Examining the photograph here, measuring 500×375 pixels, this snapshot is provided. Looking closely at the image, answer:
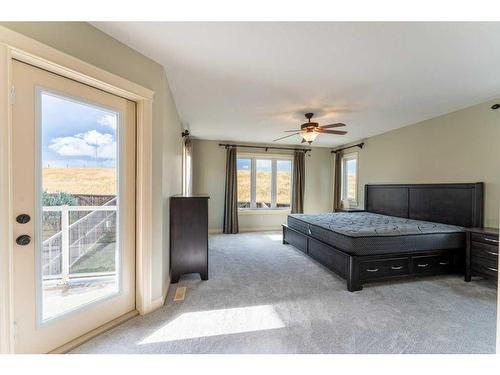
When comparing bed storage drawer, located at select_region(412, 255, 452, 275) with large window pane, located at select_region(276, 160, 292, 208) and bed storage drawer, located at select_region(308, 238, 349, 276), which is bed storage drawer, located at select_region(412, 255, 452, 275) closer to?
bed storage drawer, located at select_region(308, 238, 349, 276)

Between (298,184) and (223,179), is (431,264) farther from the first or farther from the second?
(223,179)

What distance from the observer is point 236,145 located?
5.90 meters

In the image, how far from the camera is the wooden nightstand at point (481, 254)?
2646 mm

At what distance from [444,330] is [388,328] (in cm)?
46

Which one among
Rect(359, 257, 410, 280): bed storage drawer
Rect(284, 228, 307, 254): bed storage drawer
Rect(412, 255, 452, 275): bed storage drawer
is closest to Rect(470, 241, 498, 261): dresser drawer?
Rect(412, 255, 452, 275): bed storage drawer

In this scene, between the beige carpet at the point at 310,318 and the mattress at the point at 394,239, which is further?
the mattress at the point at 394,239

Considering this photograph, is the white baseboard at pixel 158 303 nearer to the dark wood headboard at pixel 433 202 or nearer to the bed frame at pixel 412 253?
the bed frame at pixel 412 253

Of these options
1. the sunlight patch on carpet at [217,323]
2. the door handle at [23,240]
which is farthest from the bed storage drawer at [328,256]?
the door handle at [23,240]

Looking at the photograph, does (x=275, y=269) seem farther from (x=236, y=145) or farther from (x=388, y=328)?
(x=236, y=145)

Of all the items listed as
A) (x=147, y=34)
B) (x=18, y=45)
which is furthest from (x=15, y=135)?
(x=147, y=34)

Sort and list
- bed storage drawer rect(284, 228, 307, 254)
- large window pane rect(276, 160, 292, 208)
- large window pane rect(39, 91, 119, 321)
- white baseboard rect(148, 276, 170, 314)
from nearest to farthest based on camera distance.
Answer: large window pane rect(39, 91, 119, 321), white baseboard rect(148, 276, 170, 314), bed storage drawer rect(284, 228, 307, 254), large window pane rect(276, 160, 292, 208)

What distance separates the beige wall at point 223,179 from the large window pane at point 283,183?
1.12 feet

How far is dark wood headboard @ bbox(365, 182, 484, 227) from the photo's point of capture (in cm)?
323

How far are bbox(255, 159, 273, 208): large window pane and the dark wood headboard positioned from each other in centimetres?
261
